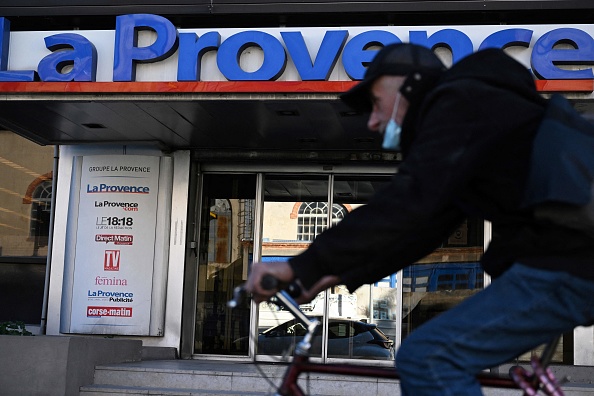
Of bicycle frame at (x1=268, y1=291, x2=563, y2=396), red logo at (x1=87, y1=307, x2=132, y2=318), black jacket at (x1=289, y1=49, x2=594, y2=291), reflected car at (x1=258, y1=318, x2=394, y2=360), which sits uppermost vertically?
black jacket at (x1=289, y1=49, x2=594, y2=291)

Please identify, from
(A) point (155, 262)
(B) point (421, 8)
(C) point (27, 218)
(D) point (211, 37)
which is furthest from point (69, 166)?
(B) point (421, 8)

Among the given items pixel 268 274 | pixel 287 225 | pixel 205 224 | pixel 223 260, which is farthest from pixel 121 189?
pixel 268 274

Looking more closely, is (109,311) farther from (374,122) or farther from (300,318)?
(374,122)

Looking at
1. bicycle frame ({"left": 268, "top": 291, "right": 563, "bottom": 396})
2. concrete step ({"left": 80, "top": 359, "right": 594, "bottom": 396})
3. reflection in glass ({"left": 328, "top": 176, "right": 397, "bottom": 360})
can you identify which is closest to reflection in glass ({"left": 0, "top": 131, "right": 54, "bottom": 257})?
concrete step ({"left": 80, "top": 359, "right": 594, "bottom": 396})

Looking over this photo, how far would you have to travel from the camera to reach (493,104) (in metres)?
2.14

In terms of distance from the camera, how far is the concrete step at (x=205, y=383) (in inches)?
311

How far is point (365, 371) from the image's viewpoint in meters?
2.53

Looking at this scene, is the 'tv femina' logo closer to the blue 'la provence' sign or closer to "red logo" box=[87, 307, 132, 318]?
"red logo" box=[87, 307, 132, 318]

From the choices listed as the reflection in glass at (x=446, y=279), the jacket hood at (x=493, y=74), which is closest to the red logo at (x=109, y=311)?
the reflection in glass at (x=446, y=279)

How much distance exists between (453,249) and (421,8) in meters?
3.14

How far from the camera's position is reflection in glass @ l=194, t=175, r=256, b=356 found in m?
10.8

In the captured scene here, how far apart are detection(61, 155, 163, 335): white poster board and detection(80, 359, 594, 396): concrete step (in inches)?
73.3

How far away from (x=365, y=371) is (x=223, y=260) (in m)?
8.52

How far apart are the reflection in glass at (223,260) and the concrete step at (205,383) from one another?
6.68 ft
